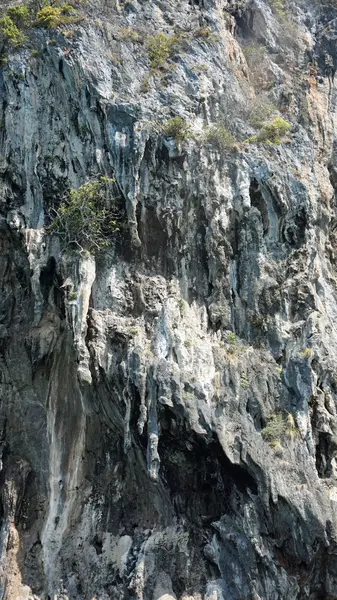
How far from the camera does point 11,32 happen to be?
14.7 m

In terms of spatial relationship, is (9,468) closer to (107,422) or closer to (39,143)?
(107,422)

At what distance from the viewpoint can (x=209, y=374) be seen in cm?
1212

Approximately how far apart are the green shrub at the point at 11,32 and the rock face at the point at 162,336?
262mm

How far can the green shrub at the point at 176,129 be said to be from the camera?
538 inches

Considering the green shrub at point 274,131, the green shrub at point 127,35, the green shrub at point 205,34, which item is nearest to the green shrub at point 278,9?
the green shrub at point 205,34

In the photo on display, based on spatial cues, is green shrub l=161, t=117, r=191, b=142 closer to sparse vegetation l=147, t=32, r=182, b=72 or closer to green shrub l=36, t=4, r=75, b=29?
sparse vegetation l=147, t=32, r=182, b=72

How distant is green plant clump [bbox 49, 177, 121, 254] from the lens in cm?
1309

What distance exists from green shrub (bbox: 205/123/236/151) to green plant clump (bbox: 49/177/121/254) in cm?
308

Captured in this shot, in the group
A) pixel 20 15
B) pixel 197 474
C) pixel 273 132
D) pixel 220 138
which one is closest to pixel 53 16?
pixel 20 15

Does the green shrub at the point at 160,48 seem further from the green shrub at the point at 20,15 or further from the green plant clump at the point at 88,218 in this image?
the green plant clump at the point at 88,218

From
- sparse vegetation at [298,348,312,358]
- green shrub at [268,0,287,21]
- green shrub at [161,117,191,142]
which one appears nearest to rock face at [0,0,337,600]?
sparse vegetation at [298,348,312,358]

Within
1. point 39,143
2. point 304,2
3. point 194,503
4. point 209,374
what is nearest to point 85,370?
point 209,374

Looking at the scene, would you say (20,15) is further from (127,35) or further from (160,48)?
(160,48)

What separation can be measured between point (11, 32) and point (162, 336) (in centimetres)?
975
